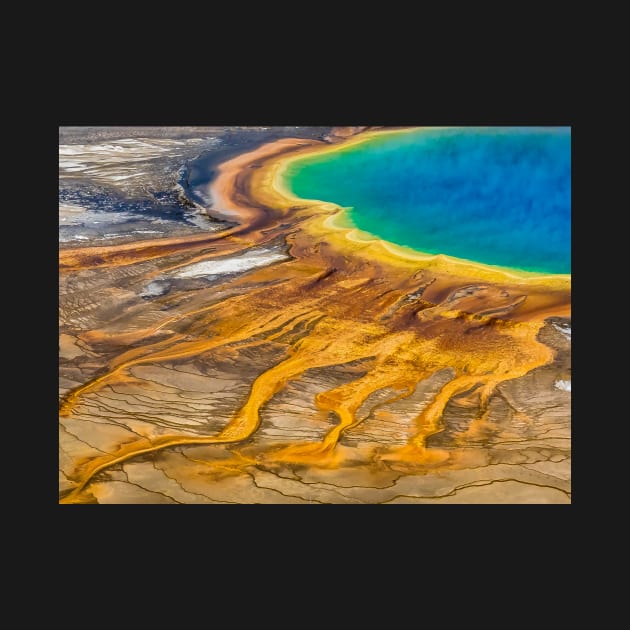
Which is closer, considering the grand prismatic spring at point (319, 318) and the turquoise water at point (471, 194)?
the grand prismatic spring at point (319, 318)

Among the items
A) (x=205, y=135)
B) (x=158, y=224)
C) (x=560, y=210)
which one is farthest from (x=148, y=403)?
(x=560, y=210)

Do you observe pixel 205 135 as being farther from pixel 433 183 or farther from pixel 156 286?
pixel 433 183

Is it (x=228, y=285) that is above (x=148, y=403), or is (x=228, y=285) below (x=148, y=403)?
above

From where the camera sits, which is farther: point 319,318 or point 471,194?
point 471,194

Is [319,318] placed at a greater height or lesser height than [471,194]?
lesser

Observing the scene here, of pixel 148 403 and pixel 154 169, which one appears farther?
pixel 154 169

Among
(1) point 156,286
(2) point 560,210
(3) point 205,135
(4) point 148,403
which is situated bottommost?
(4) point 148,403
